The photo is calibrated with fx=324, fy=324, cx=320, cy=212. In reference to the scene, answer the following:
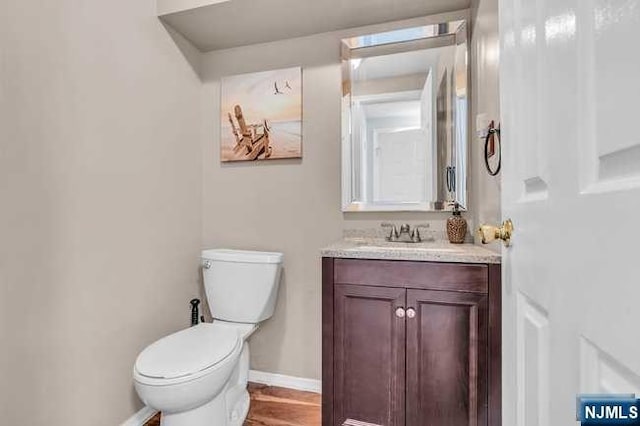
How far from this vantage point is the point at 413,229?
1754 millimetres

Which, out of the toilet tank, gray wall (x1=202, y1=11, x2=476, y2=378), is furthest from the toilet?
gray wall (x1=202, y1=11, x2=476, y2=378)

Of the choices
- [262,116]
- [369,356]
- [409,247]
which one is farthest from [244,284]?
[262,116]

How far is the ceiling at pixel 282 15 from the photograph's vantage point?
1645mm

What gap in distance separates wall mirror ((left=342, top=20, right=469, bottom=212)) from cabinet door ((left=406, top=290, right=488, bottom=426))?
650 millimetres

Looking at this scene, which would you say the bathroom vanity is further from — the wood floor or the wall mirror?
the wall mirror

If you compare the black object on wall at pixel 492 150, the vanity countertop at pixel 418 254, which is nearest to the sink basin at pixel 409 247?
the vanity countertop at pixel 418 254

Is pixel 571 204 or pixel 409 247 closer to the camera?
pixel 571 204

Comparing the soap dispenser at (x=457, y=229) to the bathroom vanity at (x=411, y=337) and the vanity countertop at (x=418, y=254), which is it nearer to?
the vanity countertop at (x=418, y=254)

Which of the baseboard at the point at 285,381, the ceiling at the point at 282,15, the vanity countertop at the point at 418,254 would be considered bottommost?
the baseboard at the point at 285,381

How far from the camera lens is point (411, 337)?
1.24m

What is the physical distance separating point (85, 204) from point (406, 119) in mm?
1597

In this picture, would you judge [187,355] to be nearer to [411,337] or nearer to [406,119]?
[411,337]

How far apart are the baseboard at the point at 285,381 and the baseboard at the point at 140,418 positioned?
56 cm

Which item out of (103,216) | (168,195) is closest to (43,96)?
(103,216)
